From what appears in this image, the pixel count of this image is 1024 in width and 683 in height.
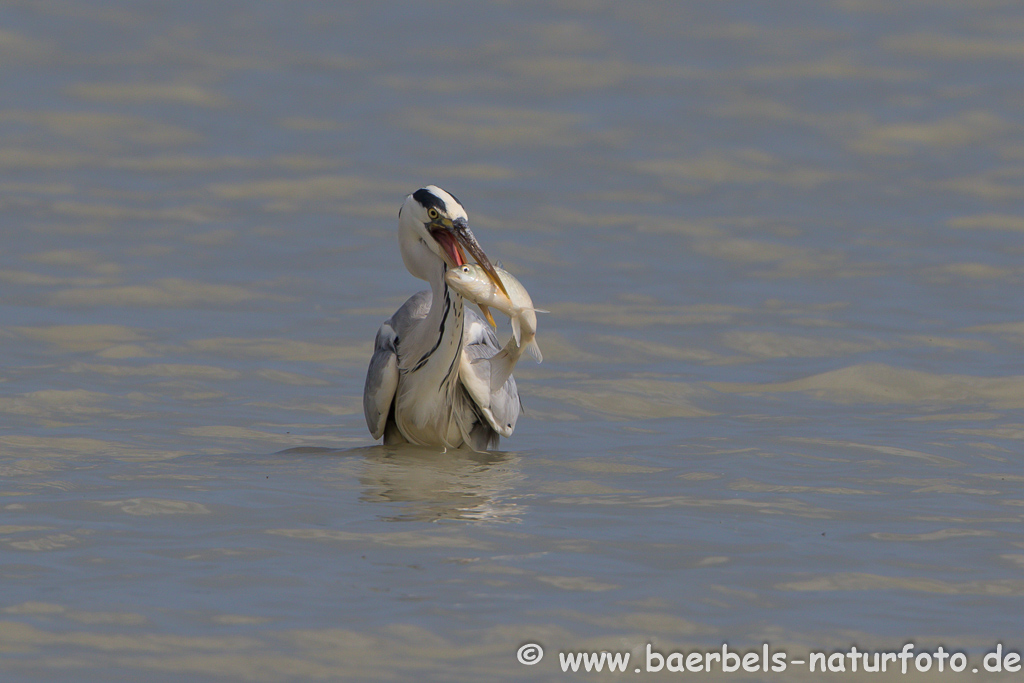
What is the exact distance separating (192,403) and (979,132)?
12673 mm

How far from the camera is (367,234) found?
15.0 meters

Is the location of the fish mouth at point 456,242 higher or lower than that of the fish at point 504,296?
higher

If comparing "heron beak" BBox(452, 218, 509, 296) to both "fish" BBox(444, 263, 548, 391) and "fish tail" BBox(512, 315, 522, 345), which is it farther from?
"fish tail" BBox(512, 315, 522, 345)

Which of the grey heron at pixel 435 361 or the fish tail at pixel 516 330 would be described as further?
the grey heron at pixel 435 361

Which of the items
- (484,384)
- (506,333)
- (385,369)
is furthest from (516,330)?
(506,333)

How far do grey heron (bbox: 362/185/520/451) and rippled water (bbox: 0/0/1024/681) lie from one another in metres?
0.25

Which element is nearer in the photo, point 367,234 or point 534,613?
point 534,613

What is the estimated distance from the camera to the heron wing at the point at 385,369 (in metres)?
8.04

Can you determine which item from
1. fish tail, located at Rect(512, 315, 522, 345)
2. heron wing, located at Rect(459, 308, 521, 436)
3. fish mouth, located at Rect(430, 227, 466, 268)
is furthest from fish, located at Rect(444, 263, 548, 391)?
A: heron wing, located at Rect(459, 308, 521, 436)

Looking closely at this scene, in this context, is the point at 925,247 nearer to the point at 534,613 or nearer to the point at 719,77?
the point at 719,77

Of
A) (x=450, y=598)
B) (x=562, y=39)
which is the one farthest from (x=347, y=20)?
(x=450, y=598)

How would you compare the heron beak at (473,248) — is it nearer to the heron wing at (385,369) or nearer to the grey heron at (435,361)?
the grey heron at (435,361)

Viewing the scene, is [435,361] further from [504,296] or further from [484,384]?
[504,296]

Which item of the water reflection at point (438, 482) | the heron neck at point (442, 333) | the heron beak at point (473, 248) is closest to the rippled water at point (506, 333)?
the water reflection at point (438, 482)
